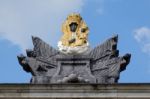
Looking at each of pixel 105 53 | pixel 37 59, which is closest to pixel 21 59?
pixel 37 59

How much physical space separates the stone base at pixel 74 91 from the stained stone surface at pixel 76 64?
37.9 inches

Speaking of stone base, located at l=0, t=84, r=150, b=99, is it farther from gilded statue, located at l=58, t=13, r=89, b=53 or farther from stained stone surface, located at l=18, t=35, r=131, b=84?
gilded statue, located at l=58, t=13, r=89, b=53

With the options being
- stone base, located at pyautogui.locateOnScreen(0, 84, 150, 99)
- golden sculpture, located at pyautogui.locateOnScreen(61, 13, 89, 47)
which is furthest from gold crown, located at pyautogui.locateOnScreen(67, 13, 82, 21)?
stone base, located at pyautogui.locateOnScreen(0, 84, 150, 99)

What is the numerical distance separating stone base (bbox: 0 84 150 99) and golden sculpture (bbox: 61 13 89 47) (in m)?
3.48

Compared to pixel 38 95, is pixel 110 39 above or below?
above

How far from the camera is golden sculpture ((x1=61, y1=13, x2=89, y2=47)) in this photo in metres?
43.9

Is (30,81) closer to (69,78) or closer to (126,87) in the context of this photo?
(69,78)

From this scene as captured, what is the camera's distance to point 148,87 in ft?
133

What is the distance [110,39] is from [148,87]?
4.04m

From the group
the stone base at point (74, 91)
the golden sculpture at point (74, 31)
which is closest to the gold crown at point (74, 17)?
the golden sculpture at point (74, 31)

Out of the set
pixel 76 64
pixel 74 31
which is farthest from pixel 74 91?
pixel 74 31

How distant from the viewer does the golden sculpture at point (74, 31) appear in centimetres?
4394

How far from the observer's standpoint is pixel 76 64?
42.9 m

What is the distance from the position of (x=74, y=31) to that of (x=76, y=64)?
2.19 meters
